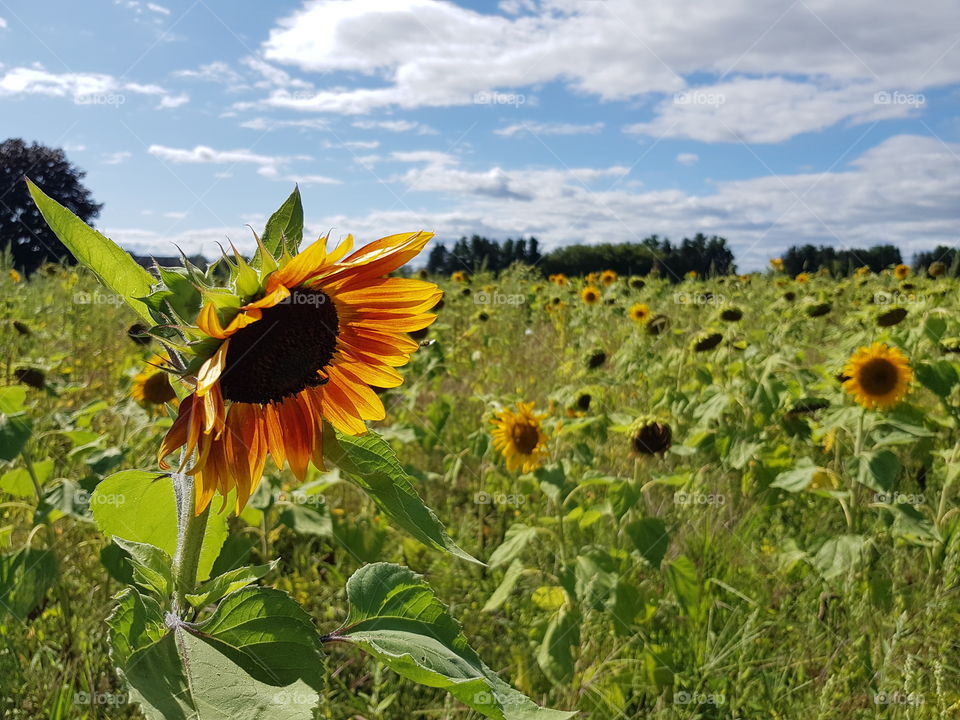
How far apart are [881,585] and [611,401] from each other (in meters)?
1.67

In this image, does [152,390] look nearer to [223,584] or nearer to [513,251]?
[223,584]

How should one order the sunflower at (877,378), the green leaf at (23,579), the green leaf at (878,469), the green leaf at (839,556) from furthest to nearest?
the sunflower at (877,378)
the green leaf at (878,469)
the green leaf at (839,556)
the green leaf at (23,579)

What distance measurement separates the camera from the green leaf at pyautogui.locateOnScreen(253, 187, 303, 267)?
0.72 m

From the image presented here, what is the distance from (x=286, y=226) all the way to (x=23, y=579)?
4.75 ft

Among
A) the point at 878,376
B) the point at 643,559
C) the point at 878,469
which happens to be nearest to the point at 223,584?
the point at 643,559

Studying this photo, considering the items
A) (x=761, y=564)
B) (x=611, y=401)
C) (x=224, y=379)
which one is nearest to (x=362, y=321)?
(x=224, y=379)

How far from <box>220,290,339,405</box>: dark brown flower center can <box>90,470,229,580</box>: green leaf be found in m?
0.15

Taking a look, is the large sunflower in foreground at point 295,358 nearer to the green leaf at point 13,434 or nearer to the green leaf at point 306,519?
the green leaf at point 13,434

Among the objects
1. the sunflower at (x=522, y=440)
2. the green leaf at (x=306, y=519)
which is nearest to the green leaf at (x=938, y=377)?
the sunflower at (x=522, y=440)

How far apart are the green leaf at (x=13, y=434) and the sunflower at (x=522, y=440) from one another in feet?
5.35

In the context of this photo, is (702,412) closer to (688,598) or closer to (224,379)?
(688,598)

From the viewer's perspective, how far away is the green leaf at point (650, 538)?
207 cm

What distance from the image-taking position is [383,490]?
2.12ft

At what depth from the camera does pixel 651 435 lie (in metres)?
2.28
